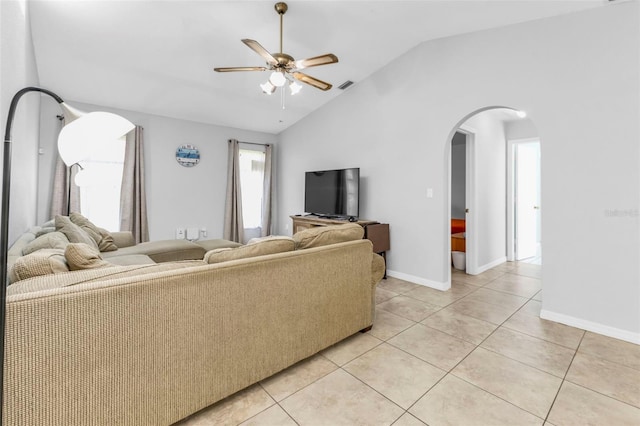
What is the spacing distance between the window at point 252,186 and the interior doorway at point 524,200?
4.59 m

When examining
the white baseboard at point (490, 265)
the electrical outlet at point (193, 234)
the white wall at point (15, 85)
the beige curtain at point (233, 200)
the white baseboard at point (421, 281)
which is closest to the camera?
the white wall at point (15, 85)

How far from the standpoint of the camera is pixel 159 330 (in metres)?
1.22

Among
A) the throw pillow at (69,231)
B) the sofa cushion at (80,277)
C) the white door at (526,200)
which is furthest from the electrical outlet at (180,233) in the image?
the white door at (526,200)

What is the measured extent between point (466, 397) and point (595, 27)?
119 inches

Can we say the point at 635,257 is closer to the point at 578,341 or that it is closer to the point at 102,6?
the point at 578,341

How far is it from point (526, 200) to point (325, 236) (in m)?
4.50

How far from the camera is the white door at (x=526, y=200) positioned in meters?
4.66

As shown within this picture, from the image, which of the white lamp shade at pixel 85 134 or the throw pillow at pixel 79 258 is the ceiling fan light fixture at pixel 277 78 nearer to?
the white lamp shade at pixel 85 134

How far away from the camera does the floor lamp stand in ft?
2.86

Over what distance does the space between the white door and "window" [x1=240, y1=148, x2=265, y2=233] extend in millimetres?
4683

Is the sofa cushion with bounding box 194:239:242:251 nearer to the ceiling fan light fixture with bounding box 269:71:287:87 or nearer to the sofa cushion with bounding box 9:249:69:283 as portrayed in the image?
the ceiling fan light fixture with bounding box 269:71:287:87

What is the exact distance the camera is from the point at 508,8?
255 centimetres

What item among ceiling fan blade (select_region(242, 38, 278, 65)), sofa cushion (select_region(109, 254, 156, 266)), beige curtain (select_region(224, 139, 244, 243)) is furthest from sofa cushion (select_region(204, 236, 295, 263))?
beige curtain (select_region(224, 139, 244, 243))

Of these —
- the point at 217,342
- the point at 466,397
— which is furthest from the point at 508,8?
the point at 217,342
